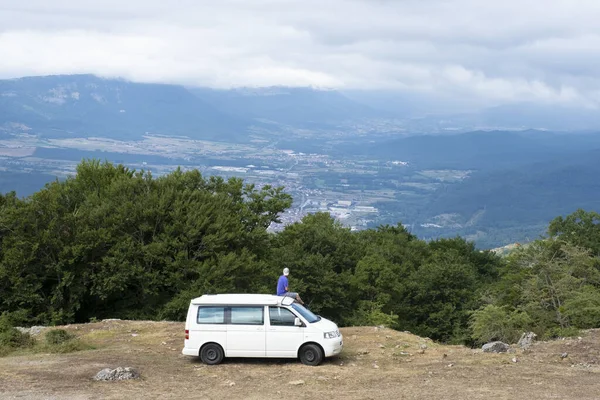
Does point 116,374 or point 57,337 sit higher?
point 57,337

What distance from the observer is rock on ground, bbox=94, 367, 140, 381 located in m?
16.9

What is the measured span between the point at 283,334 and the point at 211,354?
7.44ft

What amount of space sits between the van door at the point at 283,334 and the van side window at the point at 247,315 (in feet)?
0.98

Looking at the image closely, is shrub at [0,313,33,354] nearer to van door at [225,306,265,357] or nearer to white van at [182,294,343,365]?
white van at [182,294,343,365]

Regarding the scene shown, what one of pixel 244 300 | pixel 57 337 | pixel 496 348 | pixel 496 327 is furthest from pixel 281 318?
pixel 496 327

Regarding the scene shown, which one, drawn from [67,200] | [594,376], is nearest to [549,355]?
[594,376]

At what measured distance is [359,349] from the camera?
2088 centimetres

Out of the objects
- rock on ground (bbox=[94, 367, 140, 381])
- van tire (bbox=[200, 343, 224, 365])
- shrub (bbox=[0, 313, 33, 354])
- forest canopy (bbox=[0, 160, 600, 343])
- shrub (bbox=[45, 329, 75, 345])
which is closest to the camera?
rock on ground (bbox=[94, 367, 140, 381])

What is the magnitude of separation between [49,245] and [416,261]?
37.3m

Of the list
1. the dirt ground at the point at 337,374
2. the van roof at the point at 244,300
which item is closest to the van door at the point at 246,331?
the van roof at the point at 244,300

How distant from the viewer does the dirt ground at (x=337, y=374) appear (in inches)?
611

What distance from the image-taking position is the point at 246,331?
18266 mm

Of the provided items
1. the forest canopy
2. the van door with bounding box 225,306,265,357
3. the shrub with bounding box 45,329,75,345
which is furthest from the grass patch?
the forest canopy

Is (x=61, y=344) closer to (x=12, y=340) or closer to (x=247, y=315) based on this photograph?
(x=12, y=340)
